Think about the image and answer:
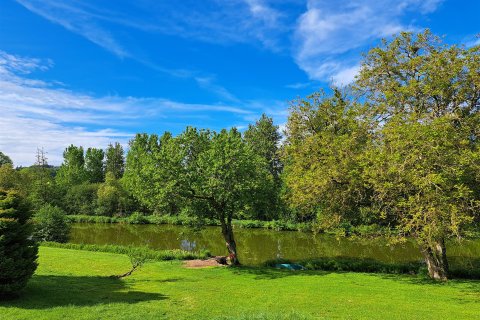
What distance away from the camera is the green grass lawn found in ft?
36.2

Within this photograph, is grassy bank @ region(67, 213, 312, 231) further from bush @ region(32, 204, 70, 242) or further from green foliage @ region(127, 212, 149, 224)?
bush @ region(32, 204, 70, 242)

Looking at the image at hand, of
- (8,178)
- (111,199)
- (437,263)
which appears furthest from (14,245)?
(111,199)

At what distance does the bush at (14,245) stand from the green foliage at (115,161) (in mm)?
89615

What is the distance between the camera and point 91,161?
315 ft

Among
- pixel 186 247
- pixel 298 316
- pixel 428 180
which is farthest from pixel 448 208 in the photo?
pixel 186 247

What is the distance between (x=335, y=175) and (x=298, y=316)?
12.8 meters

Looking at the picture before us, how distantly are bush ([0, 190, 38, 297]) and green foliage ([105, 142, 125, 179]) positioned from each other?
294 feet

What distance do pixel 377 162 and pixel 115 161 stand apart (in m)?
95.3

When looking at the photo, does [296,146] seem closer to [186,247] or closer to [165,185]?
[165,185]

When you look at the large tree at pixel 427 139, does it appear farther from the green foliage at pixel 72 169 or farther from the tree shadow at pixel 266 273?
the green foliage at pixel 72 169

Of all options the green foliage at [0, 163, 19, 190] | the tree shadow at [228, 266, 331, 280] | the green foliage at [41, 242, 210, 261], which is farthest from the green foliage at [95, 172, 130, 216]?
the tree shadow at [228, 266, 331, 280]

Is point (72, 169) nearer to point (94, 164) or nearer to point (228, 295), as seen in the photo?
point (94, 164)

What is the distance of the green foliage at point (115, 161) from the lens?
99.5 meters

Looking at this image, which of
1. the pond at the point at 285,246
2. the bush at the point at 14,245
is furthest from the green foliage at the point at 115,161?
the bush at the point at 14,245
